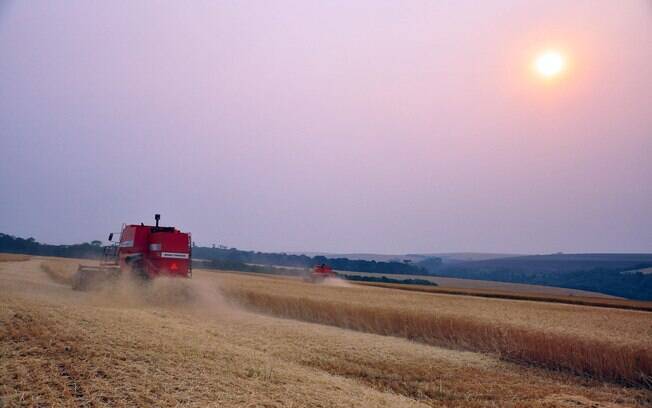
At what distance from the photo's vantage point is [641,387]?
984 cm

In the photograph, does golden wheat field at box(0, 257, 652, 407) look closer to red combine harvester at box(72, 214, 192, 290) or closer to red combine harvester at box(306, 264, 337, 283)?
red combine harvester at box(72, 214, 192, 290)

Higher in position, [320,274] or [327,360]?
[320,274]

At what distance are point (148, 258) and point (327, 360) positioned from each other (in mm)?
13490

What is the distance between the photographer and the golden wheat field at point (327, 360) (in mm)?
6555

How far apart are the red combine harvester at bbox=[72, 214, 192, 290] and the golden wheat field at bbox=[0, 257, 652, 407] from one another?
442 cm

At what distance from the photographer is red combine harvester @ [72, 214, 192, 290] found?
20719 mm

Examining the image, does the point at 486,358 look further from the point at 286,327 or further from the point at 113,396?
the point at 113,396

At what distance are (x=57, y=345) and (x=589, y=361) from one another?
10.5m

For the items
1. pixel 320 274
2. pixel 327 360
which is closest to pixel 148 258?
pixel 327 360

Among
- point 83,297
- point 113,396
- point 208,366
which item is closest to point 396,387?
point 208,366

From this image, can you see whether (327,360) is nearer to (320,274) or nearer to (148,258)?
(148,258)

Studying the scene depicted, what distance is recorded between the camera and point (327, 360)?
10.1 m

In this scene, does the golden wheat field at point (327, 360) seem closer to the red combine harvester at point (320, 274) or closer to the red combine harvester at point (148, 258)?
the red combine harvester at point (148, 258)

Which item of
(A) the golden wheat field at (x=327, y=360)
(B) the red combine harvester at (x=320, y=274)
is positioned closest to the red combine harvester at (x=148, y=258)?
(A) the golden wheat field at (x=327, y=360)
